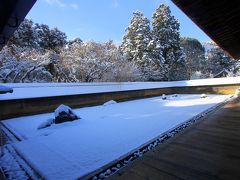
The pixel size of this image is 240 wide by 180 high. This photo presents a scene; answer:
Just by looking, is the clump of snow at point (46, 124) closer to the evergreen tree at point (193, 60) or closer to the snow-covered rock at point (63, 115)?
the snow-covered rock at point (63, 115)

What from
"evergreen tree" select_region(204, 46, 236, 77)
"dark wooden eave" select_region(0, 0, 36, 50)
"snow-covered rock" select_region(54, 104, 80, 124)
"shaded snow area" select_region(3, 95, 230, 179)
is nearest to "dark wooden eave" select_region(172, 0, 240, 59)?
"dark wooden eave" select_region(0, 0, 36, 50)

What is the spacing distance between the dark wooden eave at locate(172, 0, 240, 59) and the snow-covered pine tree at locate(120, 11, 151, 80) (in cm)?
1592

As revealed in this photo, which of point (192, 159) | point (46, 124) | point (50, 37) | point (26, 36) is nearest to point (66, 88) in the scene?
point (46, 124)

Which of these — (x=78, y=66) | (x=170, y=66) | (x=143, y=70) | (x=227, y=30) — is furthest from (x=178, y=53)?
(x=227, y=30)

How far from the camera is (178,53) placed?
2089cm

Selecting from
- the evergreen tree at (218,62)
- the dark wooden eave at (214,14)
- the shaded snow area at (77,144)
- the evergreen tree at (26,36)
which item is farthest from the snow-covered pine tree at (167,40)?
the dark wooden eave at (214,14)

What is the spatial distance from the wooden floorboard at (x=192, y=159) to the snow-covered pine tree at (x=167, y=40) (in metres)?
17.0

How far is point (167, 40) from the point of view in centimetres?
2058

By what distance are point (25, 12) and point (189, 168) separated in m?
2.45

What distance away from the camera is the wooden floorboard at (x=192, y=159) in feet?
7.83

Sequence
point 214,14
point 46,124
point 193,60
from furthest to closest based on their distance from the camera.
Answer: point 193,60
point 46,124
point 214,14

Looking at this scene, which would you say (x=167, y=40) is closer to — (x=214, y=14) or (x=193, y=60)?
(x=193, y=60)

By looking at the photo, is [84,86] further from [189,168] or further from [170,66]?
[170,66]

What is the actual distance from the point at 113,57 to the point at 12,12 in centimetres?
1369
